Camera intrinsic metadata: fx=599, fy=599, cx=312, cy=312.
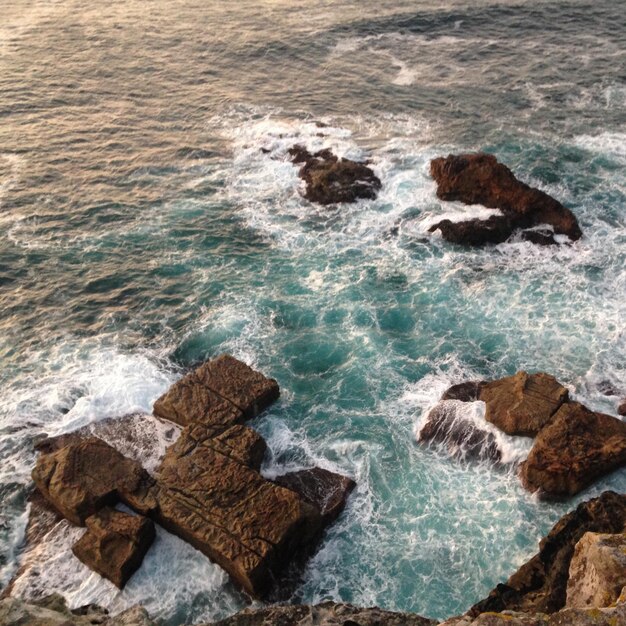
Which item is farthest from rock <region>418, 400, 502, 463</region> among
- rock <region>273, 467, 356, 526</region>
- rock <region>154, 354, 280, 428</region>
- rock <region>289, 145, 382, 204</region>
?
rock <region>289, 145, 382, 204</region>

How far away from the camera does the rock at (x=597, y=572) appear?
34.8ft

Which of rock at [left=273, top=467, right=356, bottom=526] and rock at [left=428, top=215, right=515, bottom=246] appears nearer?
rock at [left=273, top=467, right=356, bottom=526]

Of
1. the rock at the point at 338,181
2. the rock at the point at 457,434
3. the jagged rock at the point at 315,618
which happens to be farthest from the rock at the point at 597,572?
the rock at the point at 338,181

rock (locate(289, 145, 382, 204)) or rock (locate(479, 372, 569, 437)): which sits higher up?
rock (locate(289, 145, 382, 204))

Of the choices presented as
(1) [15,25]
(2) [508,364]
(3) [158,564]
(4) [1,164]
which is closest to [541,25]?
(2) [508,364]

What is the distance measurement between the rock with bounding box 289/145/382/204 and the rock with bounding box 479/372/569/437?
53.8 feet

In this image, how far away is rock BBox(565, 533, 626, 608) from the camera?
10.6m

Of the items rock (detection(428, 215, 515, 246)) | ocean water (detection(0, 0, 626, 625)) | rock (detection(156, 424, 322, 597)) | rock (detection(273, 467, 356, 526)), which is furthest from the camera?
rock (detection(428, 215, 515, 246))

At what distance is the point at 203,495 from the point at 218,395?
4.60 meters

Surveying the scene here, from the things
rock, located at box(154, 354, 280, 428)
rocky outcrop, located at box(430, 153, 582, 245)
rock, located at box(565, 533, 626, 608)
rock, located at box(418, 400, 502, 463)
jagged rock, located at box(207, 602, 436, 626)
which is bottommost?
rock, located at box(418, 400, 502, 463)

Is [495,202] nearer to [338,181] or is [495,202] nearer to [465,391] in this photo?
[338,181]

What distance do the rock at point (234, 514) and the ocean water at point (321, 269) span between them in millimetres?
987

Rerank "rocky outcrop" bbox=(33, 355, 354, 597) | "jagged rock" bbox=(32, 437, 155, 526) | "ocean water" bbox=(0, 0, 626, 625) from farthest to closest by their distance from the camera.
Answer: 1. "jagged rock" bbox=(32, 437, 155, 526)
2. "ocean water" bbox=(0, 0, 626, 625)
3. "rocky outcrop" bbox=(33, 355, 354, 597)

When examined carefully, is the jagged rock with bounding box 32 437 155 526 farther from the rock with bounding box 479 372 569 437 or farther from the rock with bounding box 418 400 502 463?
the rock with bounding box 479 372 569 437
